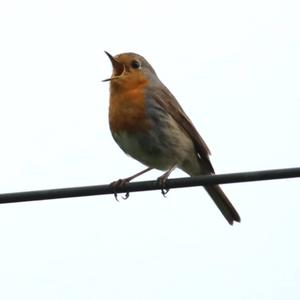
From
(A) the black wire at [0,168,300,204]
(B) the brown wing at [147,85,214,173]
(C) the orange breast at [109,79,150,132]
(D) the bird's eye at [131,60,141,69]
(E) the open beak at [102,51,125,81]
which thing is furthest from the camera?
(D) the bird's eye at [131,60,141,69]

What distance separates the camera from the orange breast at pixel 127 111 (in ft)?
27.1

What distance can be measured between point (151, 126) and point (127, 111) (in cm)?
26

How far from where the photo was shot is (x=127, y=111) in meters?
8.32

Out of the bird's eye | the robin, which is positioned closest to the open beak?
the robin

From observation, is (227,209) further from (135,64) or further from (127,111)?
(135,64)

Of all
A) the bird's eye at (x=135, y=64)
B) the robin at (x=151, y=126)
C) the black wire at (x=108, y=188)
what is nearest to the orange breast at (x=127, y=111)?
the robin at (x=151, y=126)

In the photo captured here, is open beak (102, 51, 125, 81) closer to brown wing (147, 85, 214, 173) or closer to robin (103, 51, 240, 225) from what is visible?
robin (103, 51, 240, 225)

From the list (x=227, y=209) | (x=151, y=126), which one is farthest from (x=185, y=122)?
(x=227, y=209)

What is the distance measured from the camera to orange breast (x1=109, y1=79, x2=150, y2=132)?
27.1 ft

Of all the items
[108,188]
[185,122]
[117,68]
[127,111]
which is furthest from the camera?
[117,68]

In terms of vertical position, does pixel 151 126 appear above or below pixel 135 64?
below

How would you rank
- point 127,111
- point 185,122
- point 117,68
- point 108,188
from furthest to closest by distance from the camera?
point 117,68 < point 185,122 < point 127,111 < point 108,188

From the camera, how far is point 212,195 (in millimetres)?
9148

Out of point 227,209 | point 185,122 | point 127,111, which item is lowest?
point 227,209
